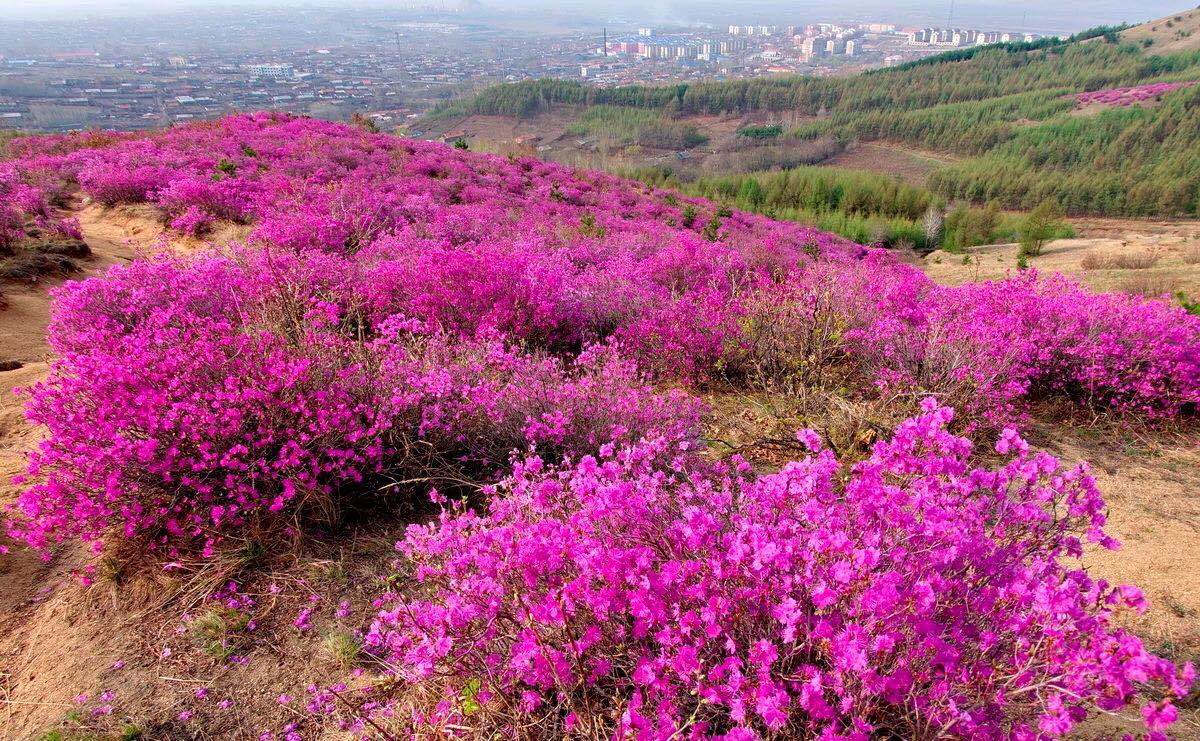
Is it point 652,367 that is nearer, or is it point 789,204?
point 652,367

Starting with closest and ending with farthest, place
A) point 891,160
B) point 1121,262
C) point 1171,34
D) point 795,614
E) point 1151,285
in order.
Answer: point 795,614 < point 1151,285 < point 1121,262 < point 891,160 < point 1171,34

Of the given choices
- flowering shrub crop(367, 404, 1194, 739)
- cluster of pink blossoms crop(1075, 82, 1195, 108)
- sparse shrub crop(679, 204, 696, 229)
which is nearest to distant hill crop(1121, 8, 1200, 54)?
cluster of pink blossoms crop(1075, 82, 1195, 108)

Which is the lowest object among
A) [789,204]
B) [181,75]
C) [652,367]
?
[789,204]

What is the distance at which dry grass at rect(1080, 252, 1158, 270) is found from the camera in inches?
570

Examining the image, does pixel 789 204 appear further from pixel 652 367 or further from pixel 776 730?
pixel 776 730

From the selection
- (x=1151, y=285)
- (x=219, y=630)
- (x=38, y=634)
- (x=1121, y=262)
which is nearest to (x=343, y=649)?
(x=219, y=630)

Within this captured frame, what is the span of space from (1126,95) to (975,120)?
20430 mm

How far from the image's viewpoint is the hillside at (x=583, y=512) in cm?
180

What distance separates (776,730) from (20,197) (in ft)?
47.1

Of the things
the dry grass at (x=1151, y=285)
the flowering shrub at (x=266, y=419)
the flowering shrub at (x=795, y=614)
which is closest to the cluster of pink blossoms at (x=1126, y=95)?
the dry grass at (x=1151, y=285)

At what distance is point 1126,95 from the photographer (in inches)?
3255

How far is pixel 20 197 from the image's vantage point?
10211 millimetres

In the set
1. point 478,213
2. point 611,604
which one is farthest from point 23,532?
point 478,213

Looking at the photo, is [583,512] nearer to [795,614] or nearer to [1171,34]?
[795,614]
